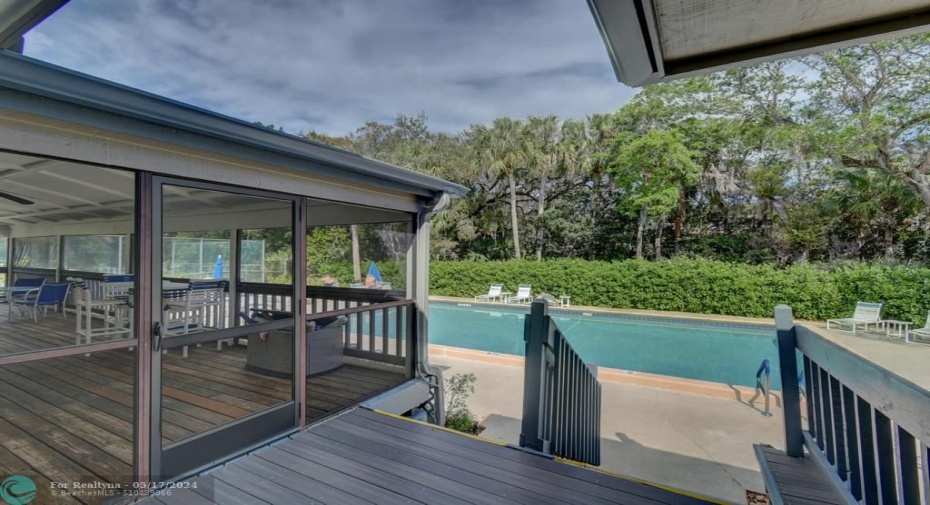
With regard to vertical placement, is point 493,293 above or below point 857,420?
below

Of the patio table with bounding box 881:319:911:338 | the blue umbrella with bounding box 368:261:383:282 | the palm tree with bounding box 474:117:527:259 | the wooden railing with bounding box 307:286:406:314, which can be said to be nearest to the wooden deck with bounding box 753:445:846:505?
the wooden railing with bounding box 307:286:406:314

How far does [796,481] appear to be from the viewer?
208 cm

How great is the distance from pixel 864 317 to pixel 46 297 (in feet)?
50.4

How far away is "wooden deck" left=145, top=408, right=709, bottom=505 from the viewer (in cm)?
224

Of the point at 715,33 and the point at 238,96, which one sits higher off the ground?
the point at 238,96

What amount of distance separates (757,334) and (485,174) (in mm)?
13302

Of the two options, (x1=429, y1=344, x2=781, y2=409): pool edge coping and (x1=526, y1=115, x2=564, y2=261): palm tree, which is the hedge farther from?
(x1=429, y1=344, x2=781, y2=409): pool edge coping

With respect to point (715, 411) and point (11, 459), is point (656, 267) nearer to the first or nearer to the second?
point (715, 411)

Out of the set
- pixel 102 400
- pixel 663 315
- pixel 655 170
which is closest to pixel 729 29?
pixel 102 400

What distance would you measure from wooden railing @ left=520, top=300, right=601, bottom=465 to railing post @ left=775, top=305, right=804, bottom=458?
1293 mm

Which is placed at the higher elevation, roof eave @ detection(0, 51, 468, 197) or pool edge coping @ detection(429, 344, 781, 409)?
roof eave @ detection(0, 51, 468, 197)

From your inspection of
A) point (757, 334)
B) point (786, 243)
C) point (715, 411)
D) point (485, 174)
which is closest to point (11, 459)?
point (715, 411)

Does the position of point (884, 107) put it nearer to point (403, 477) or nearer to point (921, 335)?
point (921, 335)

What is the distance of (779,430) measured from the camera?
5113mm
